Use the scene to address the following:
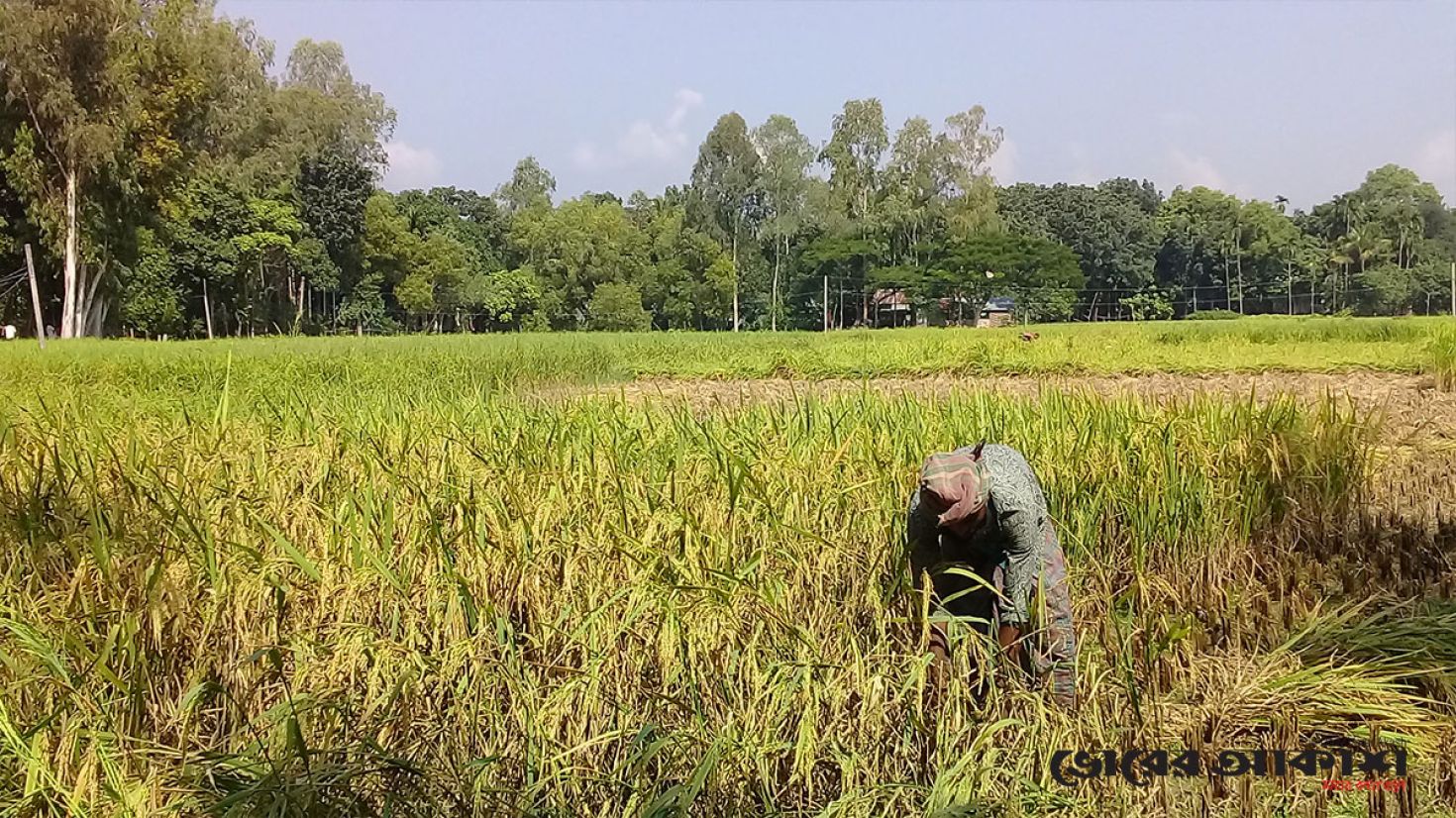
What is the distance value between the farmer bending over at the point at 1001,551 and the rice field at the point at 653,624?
122 mm

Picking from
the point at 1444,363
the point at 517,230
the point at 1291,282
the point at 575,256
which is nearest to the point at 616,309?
the point at 575,256

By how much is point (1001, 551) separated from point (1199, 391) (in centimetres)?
277

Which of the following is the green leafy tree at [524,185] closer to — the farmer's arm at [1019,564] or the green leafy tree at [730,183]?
the green leafy tree at [730,183]

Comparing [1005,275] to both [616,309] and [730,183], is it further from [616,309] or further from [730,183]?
[616,309]

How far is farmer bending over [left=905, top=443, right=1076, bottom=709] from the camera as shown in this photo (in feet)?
8.13

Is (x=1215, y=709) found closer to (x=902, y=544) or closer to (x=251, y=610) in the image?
(x=902, y=544)

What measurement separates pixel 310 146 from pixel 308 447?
35569 millimetres

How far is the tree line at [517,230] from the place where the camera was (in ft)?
72.6

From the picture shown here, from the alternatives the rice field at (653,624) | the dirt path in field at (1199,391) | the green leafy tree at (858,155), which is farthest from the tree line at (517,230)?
the rice field at (653,624)

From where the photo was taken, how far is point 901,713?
237 centimetres

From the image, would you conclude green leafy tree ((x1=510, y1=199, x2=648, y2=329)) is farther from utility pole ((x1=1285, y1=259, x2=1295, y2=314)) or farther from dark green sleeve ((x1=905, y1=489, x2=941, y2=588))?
dark green sleeve ((x1=905, y1=489, x2=941, y2=588))

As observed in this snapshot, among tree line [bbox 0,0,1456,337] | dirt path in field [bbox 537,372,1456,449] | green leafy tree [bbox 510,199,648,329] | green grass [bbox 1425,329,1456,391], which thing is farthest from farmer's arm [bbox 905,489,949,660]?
green leafy tree [bbox 510,199,648,329]

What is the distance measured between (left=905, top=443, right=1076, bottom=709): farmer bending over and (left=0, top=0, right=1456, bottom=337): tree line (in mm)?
24139

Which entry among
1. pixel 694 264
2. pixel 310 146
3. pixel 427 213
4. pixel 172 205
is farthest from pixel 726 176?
pixel 172 205
